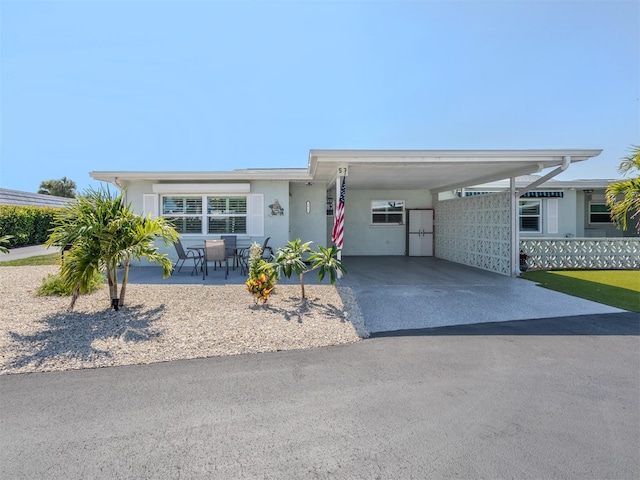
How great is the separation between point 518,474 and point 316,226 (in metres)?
9.92

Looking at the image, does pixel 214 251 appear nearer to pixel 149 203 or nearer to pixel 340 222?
pixel 149 203

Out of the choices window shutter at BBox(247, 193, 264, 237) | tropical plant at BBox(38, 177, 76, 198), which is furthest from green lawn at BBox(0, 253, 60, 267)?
tropical plant at BBox(38, 177, 76, 198)

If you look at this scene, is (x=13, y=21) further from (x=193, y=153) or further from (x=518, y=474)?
(x=518, y=474)

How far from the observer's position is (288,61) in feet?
32.2

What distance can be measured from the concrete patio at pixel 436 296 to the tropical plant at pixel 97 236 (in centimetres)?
268

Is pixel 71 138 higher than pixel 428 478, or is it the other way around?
pixel 71 138

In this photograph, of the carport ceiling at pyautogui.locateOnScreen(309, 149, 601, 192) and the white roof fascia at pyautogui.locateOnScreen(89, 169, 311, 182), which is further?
the white roof fascia at pyautogui.locateOnScreen(89, 169, 311, 182)

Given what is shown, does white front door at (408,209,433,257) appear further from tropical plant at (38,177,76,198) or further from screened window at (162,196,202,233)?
tropical plant at (38,177,76,198)

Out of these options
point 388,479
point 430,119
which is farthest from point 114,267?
point 430,119

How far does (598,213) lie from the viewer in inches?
557

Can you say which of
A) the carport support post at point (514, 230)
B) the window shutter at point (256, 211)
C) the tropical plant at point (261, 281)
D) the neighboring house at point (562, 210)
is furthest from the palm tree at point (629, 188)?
the window shutter at point (256, 211)

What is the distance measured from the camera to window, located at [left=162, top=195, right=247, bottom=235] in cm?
1048

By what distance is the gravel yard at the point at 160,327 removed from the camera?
150 inches

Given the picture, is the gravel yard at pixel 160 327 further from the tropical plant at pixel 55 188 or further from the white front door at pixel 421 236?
the tropical plant at pixel 55 188
